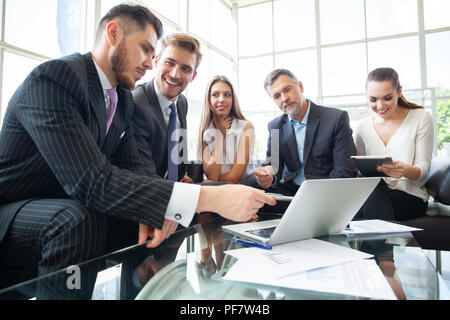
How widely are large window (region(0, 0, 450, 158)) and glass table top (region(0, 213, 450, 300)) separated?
3868mm

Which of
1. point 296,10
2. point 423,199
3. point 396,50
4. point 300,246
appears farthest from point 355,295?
point 296,10

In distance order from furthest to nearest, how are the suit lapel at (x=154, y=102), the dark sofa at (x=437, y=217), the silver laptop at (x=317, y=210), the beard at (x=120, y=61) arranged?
the suit lapel at (x=154, y=102), the dark sofa at (x=437, y=217), the beard at (x=120, y=61), the silver laptop at (x=317, y=210)

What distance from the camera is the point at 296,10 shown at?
22.7ft

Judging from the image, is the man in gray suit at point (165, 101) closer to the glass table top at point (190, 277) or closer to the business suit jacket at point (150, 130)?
the business suit jacket at point (150, 130)

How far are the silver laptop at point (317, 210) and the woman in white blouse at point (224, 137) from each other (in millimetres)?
1361

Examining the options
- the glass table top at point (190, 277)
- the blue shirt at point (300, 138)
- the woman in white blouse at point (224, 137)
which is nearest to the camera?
the glass table top at point (190, 277)

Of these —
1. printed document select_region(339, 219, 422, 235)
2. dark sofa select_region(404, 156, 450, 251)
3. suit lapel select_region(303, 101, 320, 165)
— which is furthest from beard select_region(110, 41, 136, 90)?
dark sofa select_region(404, 156, 450, 251)

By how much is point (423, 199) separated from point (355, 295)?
1616mm

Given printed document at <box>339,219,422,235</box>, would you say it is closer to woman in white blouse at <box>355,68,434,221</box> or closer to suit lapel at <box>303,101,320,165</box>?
woman in white blouse at <box>355,68,434,221</box>

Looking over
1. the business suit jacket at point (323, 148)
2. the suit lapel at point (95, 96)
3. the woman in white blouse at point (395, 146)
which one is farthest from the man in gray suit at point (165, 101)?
the woman in white blouse at point (395, 146)

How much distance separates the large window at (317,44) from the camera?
5688mm

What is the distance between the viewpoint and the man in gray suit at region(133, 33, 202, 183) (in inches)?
63.6

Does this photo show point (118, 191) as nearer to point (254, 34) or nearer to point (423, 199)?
point (423, 199)

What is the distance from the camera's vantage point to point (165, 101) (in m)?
1.87
